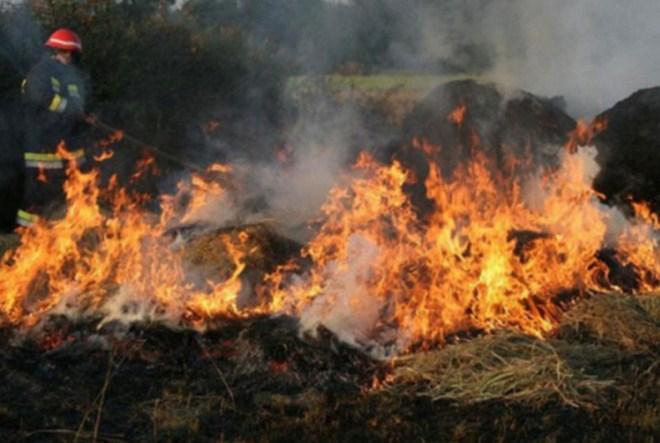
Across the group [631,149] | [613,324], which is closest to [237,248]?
[613,324]

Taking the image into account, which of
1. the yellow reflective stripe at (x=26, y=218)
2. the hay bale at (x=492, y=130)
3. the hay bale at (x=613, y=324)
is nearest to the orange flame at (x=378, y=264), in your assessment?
the hay bale at (x=613, y=324)

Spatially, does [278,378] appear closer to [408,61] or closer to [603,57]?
[603,57]

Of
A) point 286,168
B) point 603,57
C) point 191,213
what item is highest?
point 603,57

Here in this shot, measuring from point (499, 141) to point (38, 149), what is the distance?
4859 millimetres

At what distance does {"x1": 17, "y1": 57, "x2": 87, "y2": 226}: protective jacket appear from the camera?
7410 mm

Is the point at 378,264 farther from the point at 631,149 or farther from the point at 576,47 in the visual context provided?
the point at 576,47

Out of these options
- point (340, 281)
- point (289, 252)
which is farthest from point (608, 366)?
point (289, 252)

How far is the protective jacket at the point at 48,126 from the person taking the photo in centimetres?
741

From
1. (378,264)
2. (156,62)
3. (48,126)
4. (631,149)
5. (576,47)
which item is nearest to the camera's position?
(378,264)

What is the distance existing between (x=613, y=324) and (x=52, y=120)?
5.50 metres

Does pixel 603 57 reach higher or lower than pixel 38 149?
higher

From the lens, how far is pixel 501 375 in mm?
4723

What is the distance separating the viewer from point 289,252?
7008 mm

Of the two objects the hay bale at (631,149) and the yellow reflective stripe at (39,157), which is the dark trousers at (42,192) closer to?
the yellow reflective stripe at (39,157)
